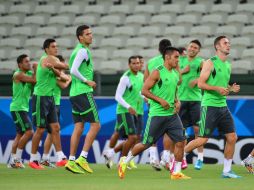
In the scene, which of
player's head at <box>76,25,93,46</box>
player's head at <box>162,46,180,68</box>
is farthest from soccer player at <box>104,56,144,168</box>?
player's head at <box>162,46,180,68</box>

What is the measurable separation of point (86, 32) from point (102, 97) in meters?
→ 5.16

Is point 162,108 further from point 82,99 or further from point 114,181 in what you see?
point 82,99

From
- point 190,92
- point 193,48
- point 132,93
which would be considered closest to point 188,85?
point 190,92

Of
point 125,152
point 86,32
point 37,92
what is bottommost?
point 125,152

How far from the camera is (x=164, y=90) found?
14.0 metres

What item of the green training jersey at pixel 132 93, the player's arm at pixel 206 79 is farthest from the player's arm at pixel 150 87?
the green training jersey at pixel 132 93

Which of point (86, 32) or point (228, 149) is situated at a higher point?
point (86, 32)

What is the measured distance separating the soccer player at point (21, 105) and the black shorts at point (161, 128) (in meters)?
4.72

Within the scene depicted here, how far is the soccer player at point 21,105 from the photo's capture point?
59.1 ft

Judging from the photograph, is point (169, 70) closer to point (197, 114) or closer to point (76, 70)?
point (76, 70)

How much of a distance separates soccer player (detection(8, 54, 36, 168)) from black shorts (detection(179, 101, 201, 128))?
3.16 metres

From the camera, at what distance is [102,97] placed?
20.4 meters

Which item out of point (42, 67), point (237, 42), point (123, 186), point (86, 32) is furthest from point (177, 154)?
point (237, 42)

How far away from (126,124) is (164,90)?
3.92 meters
